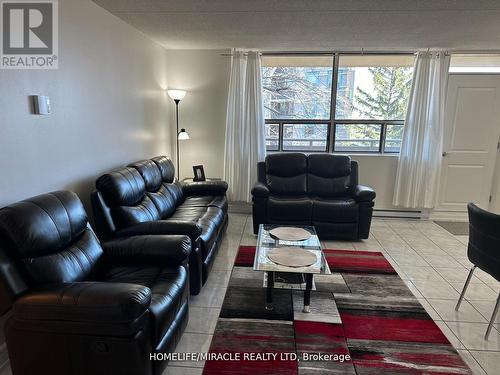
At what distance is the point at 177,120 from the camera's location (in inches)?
190

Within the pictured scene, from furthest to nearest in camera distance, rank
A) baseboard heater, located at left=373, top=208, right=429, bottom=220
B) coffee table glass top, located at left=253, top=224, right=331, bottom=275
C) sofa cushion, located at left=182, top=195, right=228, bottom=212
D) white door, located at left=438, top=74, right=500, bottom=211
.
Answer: baseboard heater, located at left=373, top=208, right=429, bottom=220 → white door, located at left=438, top=74, right=500, bottom=211 → sofa cushion, located at left=182, top=195, right=228, bottom=212 → coffee table glass top, located at left=253, top=224, right=331, bottom=275

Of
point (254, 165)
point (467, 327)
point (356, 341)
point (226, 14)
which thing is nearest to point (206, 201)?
point (254, 165)

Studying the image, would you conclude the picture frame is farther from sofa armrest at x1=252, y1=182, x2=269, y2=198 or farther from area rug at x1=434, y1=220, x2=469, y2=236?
area rug at x1=434, y1=220, x2=469, y2=236

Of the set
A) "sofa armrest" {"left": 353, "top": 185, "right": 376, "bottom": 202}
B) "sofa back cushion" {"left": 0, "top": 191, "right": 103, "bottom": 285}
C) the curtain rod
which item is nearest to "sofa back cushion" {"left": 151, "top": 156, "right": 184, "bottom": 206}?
"sofa back cushion" {"left": 0, "top": 191, "right": 103, "bottom": 285}

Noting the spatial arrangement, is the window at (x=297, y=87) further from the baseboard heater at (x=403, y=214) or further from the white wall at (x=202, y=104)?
the baseboard heater at (x=403, y=214)

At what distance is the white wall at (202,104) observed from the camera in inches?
186

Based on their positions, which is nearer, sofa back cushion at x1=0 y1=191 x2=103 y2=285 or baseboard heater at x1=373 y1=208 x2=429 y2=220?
sofa back cushion at x1=0 y1=191 x2=103 y2=285

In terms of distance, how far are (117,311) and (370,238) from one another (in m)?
3.35

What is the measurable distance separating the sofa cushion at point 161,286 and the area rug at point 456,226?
3.86 m

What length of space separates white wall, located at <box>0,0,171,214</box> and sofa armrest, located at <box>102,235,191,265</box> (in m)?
0.65

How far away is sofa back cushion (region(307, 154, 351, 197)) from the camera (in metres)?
4.26

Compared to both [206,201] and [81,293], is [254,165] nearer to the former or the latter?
[206,201]

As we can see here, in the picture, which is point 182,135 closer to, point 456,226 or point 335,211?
point 335,211

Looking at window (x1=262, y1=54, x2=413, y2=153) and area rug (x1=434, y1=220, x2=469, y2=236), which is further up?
window (x1=262, y1=54, x2=413, y2=153)
